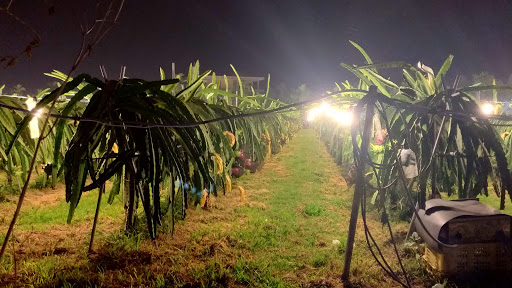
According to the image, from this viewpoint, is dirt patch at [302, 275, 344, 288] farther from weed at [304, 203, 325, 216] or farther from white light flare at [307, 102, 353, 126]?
weed at [304, 203, 325, 216]

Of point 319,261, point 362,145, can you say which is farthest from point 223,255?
point 362,145

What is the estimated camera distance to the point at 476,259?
112 inches

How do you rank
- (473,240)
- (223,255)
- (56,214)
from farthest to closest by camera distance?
(56,214) < (223,255) < (473,240)

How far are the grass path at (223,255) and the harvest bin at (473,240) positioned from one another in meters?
0.38

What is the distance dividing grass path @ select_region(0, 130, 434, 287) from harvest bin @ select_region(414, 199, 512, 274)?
38cm

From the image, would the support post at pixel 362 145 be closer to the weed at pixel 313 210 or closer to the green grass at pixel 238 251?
the green grass at pixel 238 251

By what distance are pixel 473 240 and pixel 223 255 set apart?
2.20 meters

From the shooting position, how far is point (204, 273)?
2723 millimetres

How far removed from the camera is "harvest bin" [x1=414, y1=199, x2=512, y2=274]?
2.79 m

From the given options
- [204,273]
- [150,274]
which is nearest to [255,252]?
[204,273]

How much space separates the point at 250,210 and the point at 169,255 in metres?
1.84

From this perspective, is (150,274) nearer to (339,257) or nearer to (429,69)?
(339,257)

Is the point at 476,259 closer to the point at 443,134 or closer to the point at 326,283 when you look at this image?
the point at 443,134

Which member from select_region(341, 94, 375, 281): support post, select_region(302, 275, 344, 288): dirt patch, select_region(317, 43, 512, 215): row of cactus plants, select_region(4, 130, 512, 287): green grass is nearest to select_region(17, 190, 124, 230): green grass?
select_region(4, 130, 512, 287): green grass
